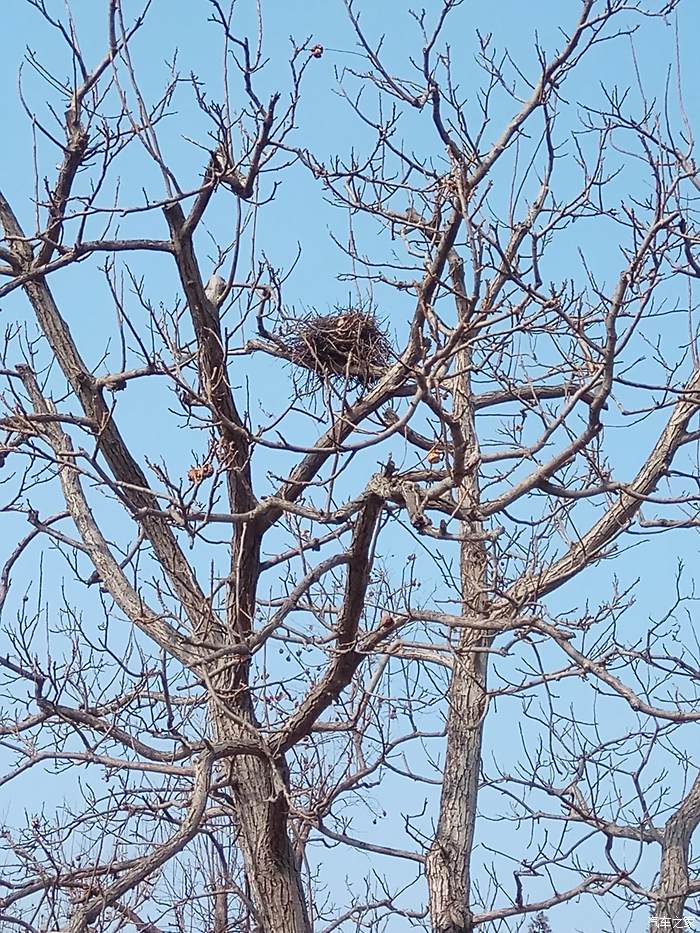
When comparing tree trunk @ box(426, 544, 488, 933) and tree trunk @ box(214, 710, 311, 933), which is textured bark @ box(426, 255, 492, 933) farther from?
tree trunk @ box(214, 710, 311, 933)

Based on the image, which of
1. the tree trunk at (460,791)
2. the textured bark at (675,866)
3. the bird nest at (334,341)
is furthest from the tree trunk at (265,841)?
the textured bark at (675,866)

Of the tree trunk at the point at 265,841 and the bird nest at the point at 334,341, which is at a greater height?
the bird nest at the point at 334,341

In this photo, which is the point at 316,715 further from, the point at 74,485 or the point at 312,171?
the point at 312,171

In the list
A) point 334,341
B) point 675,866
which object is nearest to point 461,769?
point 675,866

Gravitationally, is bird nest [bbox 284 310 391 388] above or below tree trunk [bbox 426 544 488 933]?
above

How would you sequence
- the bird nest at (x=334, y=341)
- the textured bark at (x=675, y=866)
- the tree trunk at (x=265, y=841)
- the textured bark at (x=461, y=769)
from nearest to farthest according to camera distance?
the tree trunk at (x=265, y=841) < the bird nest at (x=334, y=341) < the textured bark at (x=461, y=769) < the textured bark at (x=675, y=866)

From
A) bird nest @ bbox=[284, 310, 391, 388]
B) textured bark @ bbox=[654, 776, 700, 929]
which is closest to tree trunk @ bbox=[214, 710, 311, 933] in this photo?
bird nest @ bbox=[284, 310, 391, 388]

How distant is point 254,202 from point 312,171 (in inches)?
21.9

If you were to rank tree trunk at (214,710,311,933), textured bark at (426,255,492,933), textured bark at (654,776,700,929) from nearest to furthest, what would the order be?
tree trunk at (214,710,311,933), textured bark at (426,255,492,933), textured bark at (654,776,700,929)

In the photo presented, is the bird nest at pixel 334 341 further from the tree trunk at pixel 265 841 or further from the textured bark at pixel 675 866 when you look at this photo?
the textured bark at pixel 675 866

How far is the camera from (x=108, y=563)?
636 centimetres

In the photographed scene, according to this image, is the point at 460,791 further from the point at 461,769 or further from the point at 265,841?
the point at 265,841

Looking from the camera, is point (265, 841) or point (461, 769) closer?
point (265, 841)

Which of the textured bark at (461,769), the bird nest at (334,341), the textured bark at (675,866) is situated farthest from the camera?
the textured bark at (675,866)
